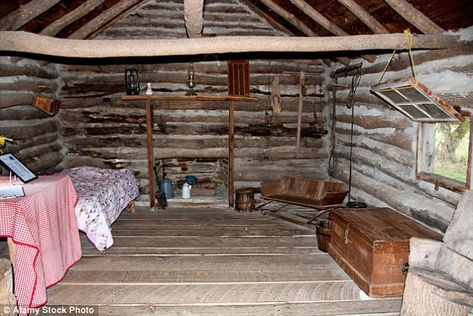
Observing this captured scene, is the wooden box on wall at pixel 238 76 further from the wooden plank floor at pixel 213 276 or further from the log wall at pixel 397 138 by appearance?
the wooden plank floor at pixel 213 276

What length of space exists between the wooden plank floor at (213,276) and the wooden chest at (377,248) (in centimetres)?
15

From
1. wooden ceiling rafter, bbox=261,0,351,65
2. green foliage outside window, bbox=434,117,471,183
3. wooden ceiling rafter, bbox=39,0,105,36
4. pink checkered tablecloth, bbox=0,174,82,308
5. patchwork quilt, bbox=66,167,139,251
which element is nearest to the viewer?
pink checkered tablecloth, bbox=0,174,82,308

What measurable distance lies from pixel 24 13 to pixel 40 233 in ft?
8.89

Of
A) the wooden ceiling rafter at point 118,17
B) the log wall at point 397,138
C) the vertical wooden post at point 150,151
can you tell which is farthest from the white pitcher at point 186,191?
the wooden ceiling rafter at point 118,17

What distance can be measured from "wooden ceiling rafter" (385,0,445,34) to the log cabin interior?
15mm

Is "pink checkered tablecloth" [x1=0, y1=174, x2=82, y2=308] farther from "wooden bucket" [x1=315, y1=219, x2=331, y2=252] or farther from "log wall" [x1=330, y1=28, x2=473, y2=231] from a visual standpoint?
"log wall" [x1=330, y1=28, x2=473, y2=231]

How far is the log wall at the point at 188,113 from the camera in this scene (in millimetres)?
6902

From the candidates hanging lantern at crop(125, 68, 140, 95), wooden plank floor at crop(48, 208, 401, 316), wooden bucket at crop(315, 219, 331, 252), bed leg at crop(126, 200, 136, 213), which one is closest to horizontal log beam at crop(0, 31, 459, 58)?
wooden bucket at crop(315, 219, 331, 252)

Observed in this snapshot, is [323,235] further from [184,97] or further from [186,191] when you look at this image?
[184,97]

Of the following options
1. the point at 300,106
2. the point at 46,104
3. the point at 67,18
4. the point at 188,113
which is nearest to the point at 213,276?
the point at 188,113

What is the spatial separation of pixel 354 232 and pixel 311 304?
3.27ft

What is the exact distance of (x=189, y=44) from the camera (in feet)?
12.2

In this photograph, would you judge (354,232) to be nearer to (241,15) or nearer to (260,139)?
(260,139)

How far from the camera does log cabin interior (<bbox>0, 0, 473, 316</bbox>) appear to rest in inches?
141
